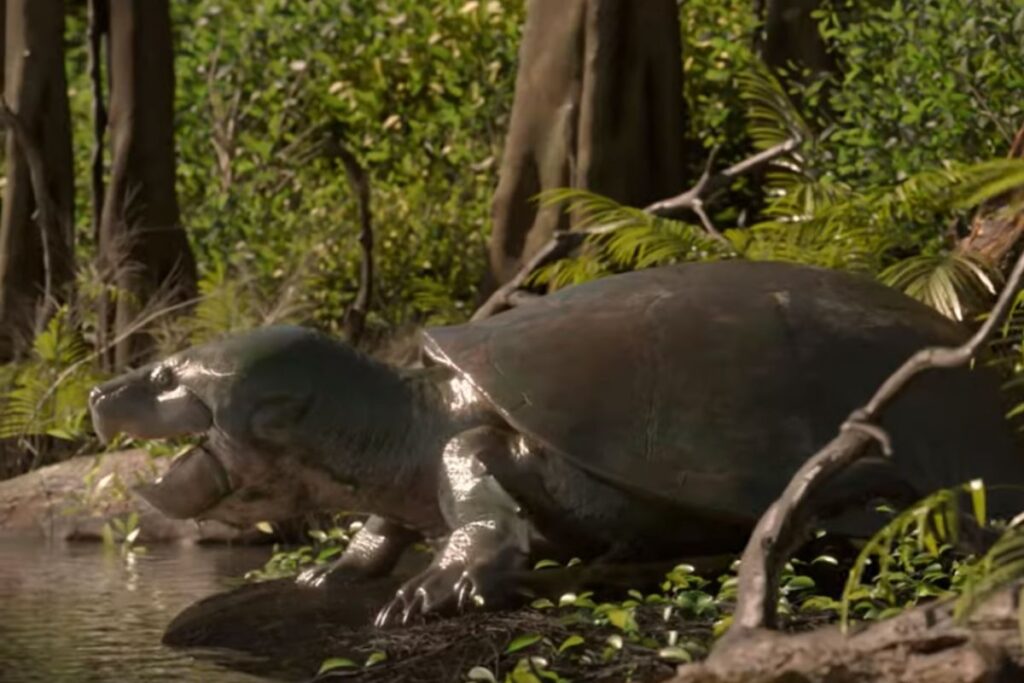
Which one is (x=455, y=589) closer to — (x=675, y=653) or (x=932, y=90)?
(x=675, y=653)

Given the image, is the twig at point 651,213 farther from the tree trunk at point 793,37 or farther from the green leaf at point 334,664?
the green leaf at point 334,664

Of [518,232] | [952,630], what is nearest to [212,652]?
[952,630]

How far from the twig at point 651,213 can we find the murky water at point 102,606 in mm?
1769

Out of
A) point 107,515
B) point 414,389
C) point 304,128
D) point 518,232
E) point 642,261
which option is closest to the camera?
point 414,389

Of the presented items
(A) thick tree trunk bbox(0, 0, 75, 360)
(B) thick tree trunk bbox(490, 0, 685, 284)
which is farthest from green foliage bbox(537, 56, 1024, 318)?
(A) thick tree trunk bbox(0, 0, 75, 360)

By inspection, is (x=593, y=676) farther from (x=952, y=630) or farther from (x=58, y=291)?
(x=58, y=291)

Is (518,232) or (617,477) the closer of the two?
(617,477)

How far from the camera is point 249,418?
303 inches

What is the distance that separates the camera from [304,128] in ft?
58.5

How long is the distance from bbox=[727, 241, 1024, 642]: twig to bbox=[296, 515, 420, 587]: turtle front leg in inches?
118

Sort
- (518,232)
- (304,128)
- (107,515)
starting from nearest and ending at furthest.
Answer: (107,515) → (518,232) → (304,128)

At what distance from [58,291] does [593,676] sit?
30.4 feet

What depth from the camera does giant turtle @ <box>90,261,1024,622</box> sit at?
7.60m

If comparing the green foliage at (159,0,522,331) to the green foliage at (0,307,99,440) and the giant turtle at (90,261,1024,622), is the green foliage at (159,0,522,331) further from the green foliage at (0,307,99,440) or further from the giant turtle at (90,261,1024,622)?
the giant turtle at (90,261,1024,622)
